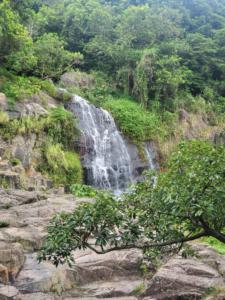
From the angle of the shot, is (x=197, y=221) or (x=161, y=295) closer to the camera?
(x=197, y=221)

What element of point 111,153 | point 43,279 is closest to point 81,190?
point 111,153

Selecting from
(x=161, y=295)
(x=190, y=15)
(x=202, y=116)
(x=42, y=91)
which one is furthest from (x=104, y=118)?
(x=190, y=15)

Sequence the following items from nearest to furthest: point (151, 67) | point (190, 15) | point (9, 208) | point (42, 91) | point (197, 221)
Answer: point (197, 221)
point (9, 208)
point (42, 91)
point (151, 67)
point (190, 15)

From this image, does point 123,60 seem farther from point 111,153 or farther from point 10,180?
point 10,180

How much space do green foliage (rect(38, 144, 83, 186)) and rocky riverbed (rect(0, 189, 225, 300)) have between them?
732cm

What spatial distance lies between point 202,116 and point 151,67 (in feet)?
15.0


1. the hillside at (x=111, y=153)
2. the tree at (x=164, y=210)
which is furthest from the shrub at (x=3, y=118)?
the tree at (x=164, y=210)

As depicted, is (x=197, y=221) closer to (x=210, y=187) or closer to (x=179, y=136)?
(x=210, y=187)

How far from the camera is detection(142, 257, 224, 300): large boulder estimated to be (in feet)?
23.6

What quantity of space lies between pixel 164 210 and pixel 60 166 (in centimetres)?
1275

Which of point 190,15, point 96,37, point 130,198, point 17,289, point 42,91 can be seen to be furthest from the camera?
point 190,15

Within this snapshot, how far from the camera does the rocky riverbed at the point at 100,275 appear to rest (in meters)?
7.27

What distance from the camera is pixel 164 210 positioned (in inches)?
193

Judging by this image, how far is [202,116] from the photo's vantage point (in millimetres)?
25969
